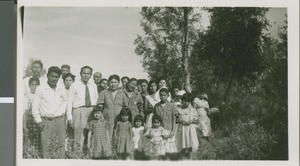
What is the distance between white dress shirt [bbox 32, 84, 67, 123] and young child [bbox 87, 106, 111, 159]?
108mm

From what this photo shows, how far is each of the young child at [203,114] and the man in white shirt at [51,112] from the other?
0.45m

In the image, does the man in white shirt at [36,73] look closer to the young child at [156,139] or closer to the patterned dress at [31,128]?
the patterned dress at [31,128]

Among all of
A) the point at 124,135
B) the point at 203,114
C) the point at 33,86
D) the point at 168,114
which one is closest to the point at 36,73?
the point at 33,86

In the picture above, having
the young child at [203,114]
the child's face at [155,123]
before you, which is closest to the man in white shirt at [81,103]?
the child's face at [155,123]

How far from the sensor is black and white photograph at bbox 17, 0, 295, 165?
1442mm

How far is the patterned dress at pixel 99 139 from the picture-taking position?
1.44m

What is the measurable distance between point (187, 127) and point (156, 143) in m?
0.12

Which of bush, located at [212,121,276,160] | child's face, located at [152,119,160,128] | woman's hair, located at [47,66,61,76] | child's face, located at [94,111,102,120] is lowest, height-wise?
bush, located at [212,121,276,160]

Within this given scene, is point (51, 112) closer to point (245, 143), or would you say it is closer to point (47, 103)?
point (47, 103)

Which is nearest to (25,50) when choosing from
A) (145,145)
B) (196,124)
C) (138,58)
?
(138,58)

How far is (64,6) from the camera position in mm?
1450

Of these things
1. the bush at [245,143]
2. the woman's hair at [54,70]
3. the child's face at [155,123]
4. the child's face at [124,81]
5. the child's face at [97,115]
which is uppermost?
the woman's hair at [54,70]

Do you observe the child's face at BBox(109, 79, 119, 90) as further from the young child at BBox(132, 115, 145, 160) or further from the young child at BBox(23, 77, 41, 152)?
the young child at BBox(23, 77, 41, 152)

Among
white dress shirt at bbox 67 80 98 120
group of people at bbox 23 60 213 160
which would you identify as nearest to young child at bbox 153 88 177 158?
group of people at bbox 23 60 213 160
